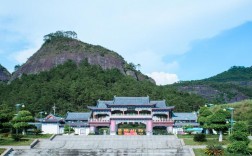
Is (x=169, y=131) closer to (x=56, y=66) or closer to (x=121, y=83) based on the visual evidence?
(x=121, y=83)

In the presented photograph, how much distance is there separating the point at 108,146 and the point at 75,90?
142 ft

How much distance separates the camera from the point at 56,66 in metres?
102

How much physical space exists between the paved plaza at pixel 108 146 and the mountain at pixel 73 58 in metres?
58.8

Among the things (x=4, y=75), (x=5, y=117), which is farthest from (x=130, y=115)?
(x=4, y=75)

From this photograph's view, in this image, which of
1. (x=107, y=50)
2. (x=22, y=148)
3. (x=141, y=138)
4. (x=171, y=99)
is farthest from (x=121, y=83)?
(x=22, y=148)

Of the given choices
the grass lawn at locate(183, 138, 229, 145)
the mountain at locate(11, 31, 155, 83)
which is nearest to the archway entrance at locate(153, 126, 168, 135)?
the grass lawn at locate(183, 138, 229, 145)

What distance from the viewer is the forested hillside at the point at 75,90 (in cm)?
7800

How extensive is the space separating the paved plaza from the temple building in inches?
459

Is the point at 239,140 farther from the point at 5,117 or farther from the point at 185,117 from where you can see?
the point at 185,117

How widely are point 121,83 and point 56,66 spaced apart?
20.3 metres

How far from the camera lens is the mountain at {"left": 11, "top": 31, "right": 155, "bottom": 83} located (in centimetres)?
10412

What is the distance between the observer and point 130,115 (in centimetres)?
5859

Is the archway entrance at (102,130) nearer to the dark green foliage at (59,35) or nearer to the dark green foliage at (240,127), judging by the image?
the dark green foliage at (240,127)

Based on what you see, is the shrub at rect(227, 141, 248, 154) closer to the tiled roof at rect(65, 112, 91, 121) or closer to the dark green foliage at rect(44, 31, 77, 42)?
the tiled roof at rect(65, 112, 91, 121)
